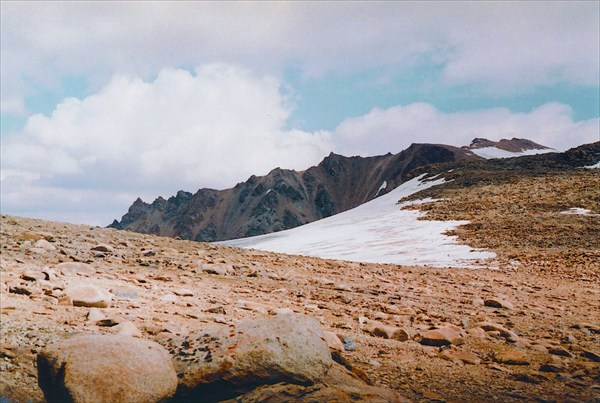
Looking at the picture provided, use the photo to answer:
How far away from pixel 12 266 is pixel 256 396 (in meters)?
8.25

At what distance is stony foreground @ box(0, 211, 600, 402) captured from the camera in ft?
14.7

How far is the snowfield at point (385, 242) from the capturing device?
2325cm

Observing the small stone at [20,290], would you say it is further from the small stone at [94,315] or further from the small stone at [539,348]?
the small stone at [539,348]

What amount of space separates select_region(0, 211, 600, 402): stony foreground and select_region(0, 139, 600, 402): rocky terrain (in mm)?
25

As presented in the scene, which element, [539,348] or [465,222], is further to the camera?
[465,222]

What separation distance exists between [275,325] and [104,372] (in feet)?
5.89

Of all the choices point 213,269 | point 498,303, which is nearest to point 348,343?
point 498,303

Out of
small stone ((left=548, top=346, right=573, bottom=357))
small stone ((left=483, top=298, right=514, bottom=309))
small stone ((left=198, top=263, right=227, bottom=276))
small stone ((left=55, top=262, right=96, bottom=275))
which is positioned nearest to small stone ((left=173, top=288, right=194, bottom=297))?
small stone ((left=55, top=262, right=96, bottom=275))

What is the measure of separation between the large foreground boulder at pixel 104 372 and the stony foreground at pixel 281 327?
2 centimetres

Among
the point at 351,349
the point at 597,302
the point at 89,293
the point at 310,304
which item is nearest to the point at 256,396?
the point at 351,349

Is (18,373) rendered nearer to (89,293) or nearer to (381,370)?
(89,293)

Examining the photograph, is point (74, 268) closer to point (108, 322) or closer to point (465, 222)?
point (108, 322)

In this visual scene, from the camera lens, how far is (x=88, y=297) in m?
7.39

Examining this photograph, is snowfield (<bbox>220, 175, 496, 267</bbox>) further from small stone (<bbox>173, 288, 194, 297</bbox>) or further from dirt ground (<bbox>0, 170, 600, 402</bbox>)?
small stone (<bbox>173, 288, 194, 297</bbox>)
